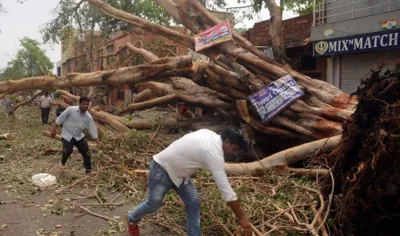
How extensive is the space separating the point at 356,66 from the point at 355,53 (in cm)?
38

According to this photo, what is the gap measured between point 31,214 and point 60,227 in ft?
2.29

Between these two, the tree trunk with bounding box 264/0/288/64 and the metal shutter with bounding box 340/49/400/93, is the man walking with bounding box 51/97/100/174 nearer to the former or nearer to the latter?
the tree trunk with bounding box 264/0/288/64

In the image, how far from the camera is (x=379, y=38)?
32.0 feet

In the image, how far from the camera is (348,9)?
11.4m

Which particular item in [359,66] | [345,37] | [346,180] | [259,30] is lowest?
[346,180]

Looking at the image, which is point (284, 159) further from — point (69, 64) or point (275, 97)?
point (69, 64)

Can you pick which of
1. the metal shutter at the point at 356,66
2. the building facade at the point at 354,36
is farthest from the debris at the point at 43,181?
the metal shutter at the point at 356,66

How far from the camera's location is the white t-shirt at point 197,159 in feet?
10.6

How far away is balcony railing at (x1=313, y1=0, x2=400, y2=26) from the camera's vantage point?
33.4ft

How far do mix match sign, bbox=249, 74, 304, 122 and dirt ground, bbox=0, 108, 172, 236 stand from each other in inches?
136

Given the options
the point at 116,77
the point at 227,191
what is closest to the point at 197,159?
the point at 227,191

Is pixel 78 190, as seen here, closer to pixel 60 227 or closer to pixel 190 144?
pixel 60 227

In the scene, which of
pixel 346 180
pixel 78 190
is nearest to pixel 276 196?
pixel 346 180

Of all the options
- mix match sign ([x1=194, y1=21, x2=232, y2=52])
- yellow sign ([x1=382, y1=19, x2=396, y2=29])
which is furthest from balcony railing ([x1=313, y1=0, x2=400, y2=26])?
mix match sign ([x1=194, y1=21, x2=232, y2=52])
